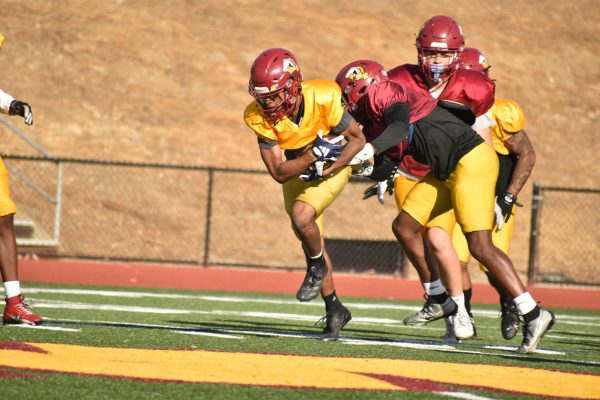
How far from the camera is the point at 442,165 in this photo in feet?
21.4

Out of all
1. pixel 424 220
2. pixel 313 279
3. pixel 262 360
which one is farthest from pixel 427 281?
pixel 262 360

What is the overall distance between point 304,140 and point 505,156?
2156mm

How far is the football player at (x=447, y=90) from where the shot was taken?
22.8 feet

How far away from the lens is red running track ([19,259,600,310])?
45.2ft

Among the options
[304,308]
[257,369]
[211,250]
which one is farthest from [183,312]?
[211,250]

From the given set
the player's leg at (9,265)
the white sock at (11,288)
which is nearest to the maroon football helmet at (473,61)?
the player's leg at (9,265)

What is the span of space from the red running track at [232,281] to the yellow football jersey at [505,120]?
19.3 feet

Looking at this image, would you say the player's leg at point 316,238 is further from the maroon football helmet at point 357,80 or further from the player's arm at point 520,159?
the player's arm at point 520,159

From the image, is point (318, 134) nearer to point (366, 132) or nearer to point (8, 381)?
point (366, 132)

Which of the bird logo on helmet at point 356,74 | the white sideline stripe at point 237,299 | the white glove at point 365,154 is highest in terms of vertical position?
the bird logo on helmet at point 356,74

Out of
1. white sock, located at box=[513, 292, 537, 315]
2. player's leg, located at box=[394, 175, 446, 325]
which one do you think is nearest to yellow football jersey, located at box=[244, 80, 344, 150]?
player's leg, located at box=[394, 175, 446, 325]

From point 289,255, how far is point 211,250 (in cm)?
150

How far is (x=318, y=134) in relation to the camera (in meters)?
6.48

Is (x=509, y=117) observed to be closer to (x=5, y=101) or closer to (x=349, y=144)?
(x=349, y=144)
